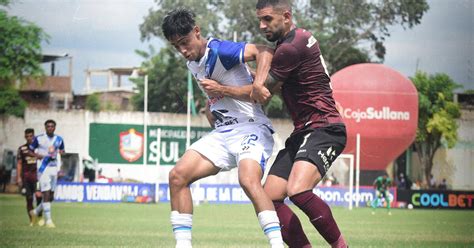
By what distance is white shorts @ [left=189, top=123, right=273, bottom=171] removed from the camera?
31.8ft

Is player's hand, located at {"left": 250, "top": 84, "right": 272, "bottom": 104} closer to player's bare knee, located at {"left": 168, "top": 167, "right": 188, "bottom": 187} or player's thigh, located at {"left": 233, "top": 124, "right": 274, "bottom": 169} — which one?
player's thigh, located at {"left": 233, "top": 124, "right": 274, "bottom": 169}

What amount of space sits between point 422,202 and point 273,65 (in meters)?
34.8

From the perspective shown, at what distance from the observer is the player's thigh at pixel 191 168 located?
976cm

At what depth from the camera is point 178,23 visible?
9.59 meters

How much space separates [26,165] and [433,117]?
3193cm

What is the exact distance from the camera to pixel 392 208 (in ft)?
136

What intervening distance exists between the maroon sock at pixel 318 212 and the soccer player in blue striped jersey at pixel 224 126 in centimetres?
32

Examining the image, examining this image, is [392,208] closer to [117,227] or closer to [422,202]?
[422,202]

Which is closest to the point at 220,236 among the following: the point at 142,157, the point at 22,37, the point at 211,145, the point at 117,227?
the point at 117,227

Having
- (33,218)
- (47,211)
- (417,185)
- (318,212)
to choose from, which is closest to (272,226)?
(318,212)

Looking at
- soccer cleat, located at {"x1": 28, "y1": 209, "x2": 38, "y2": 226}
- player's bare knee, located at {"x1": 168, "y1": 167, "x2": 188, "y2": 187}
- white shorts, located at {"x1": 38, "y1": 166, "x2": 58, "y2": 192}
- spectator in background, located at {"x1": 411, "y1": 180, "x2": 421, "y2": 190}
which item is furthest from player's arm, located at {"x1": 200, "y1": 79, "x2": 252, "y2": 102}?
spectator in background, located at {"x1": 411, "y1": 180, "x2": 421, "y2": 190}

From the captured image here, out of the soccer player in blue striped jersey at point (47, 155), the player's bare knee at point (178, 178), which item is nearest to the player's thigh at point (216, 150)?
the player's bare knee at point (178, 178)

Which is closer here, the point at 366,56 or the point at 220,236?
the point at 220,236

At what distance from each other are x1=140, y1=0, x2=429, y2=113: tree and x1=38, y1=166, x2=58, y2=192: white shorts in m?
24.1
